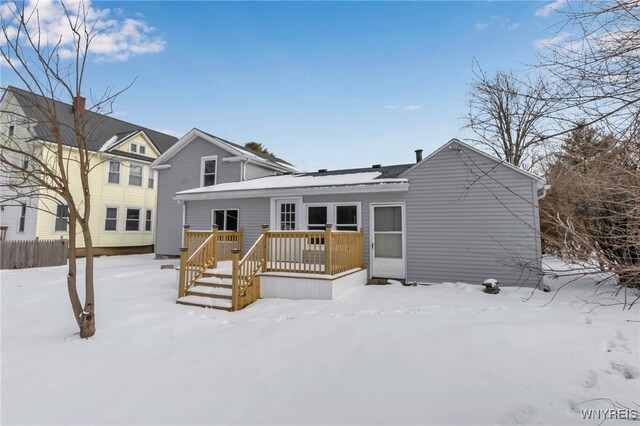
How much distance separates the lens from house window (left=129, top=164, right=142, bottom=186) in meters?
17.9

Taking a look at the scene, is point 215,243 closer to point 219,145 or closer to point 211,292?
point 211,292

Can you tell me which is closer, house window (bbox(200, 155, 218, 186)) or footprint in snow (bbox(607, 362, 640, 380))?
footprint in snow (bbox(607, 362, 640, 380))

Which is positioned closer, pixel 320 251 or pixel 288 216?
pixel 320 251

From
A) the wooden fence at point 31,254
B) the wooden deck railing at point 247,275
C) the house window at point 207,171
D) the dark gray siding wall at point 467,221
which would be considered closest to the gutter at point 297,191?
the dark gray siding wall at point 467,221

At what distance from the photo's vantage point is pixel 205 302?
21.6 ft

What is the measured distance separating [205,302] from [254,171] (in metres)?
8.86

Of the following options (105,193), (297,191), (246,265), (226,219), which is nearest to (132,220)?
(105,193)

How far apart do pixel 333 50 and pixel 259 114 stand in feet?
21.2

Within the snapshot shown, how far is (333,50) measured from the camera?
1207cm

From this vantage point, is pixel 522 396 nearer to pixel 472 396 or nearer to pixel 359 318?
pixel 472 396

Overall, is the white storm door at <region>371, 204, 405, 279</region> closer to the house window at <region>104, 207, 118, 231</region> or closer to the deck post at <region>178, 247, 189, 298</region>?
the deck post at <region>178, 247, 189, 298</region>

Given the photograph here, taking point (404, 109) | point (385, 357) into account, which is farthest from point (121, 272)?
point (404, 109)

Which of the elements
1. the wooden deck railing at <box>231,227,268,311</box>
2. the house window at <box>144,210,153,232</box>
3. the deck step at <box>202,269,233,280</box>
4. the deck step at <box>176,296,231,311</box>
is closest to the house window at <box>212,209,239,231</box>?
the deck step at <box>202,269,233,280</box>

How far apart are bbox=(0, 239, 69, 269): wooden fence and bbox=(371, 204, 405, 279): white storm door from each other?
1348cm
